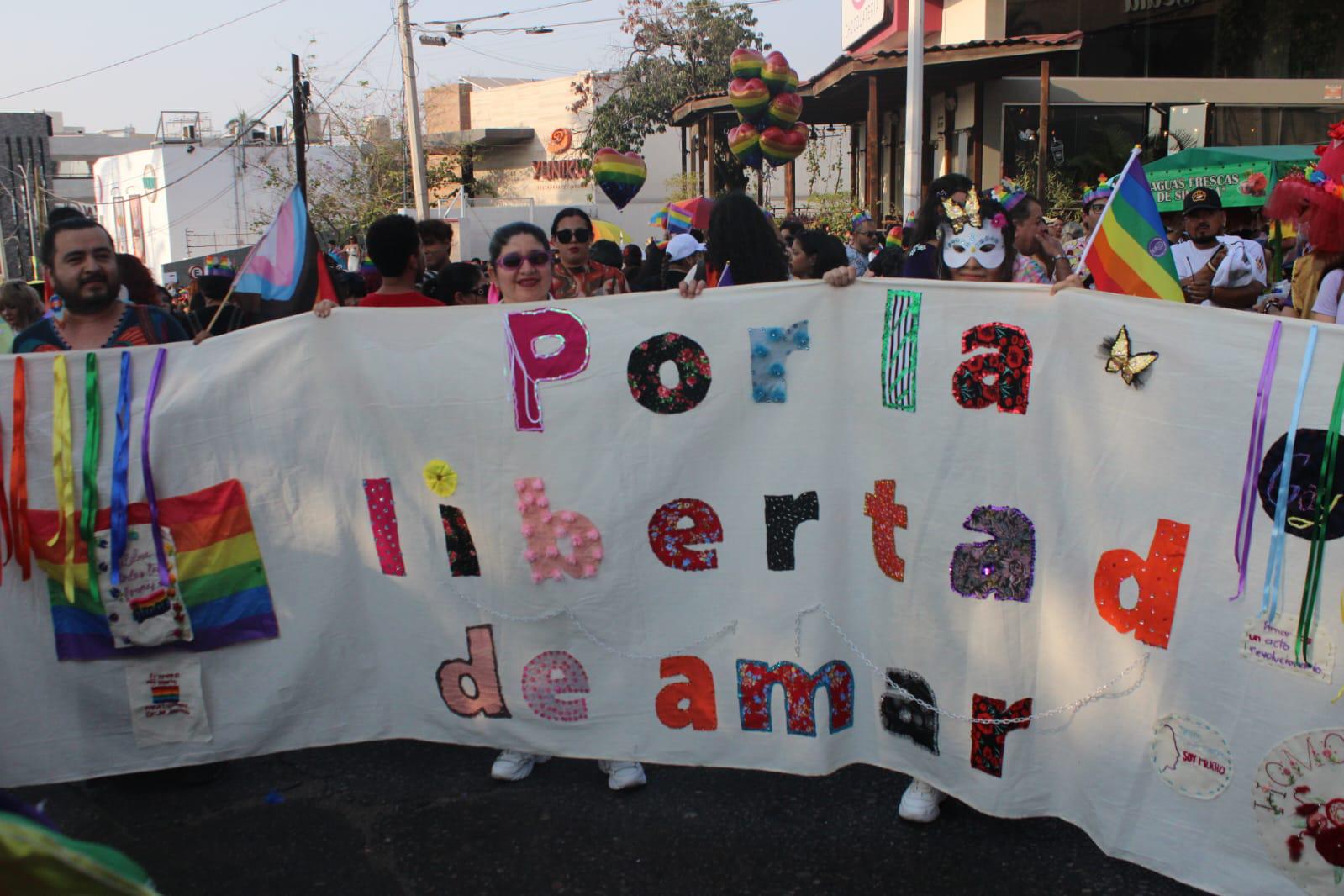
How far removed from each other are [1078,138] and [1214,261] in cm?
1730

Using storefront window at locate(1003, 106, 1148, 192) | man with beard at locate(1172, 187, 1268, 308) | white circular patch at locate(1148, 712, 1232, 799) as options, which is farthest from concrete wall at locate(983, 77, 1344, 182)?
white circular patch at locate(1148, 712, 1232, 799)

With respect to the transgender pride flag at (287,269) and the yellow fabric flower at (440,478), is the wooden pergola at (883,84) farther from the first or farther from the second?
the yellow fabric flower at (440,478)

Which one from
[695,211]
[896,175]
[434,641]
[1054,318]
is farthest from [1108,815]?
[896,175]

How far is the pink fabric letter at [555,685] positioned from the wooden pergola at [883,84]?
14903 millimetres

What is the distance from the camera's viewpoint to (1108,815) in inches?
118

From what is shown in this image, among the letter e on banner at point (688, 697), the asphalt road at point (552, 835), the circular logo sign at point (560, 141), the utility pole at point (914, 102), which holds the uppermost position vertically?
the circular logo sign at point (560, 141)

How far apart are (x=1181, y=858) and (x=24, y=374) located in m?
3.68

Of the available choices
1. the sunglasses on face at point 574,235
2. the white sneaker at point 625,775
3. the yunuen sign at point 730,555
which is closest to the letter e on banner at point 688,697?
the yunuen sign at point 730,555

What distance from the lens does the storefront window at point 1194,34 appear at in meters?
22.7

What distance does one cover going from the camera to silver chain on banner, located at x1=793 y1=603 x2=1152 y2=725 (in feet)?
9.59

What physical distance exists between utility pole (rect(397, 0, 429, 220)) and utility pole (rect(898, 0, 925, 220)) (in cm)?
1193

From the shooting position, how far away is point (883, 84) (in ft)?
66.6

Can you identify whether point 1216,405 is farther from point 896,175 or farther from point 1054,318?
point 896,175

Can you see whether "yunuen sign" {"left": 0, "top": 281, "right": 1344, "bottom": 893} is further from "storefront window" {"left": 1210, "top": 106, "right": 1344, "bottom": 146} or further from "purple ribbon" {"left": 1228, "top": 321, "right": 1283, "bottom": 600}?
"storefront window" {"left": 1210, "top": 106, "right": 1344, "bottom": 146}
